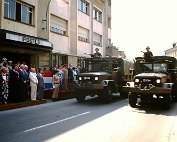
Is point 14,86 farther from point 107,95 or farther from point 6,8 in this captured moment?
point 6,8

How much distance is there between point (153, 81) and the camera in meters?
11.8

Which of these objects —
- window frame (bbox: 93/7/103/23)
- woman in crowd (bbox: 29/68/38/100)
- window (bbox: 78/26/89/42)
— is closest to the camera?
woman in crowd (bbox: 29/68/38/100)

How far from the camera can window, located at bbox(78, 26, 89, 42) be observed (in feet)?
97.9

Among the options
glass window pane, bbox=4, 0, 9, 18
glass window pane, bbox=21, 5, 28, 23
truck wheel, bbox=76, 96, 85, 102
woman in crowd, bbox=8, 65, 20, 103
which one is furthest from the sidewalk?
glass window pane, bbox=21, 5, 28, 23

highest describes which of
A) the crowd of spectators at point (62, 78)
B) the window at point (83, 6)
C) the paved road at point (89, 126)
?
the window at point (83, 6)

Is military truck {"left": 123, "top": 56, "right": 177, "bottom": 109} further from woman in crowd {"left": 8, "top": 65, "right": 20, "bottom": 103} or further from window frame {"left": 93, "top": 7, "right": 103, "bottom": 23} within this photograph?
window frame {"left": 93, "top": 7, "right": 103, "bottom": 23}

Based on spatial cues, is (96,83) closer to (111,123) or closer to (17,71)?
(17,71)

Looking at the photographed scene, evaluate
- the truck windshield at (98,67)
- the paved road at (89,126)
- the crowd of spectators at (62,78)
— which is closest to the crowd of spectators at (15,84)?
the paved road at (89,126)

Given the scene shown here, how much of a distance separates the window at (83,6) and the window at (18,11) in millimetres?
10318

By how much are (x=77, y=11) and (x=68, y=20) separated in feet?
8.44

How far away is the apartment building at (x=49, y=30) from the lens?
17.6m

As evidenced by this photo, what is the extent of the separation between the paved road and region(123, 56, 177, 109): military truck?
0.83 metres

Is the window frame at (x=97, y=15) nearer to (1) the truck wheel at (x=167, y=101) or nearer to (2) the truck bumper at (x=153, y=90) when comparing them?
(2) the truck bumper at (x=153, y=90)

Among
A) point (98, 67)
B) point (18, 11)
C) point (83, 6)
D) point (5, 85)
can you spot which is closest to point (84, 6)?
point (83, 6)
